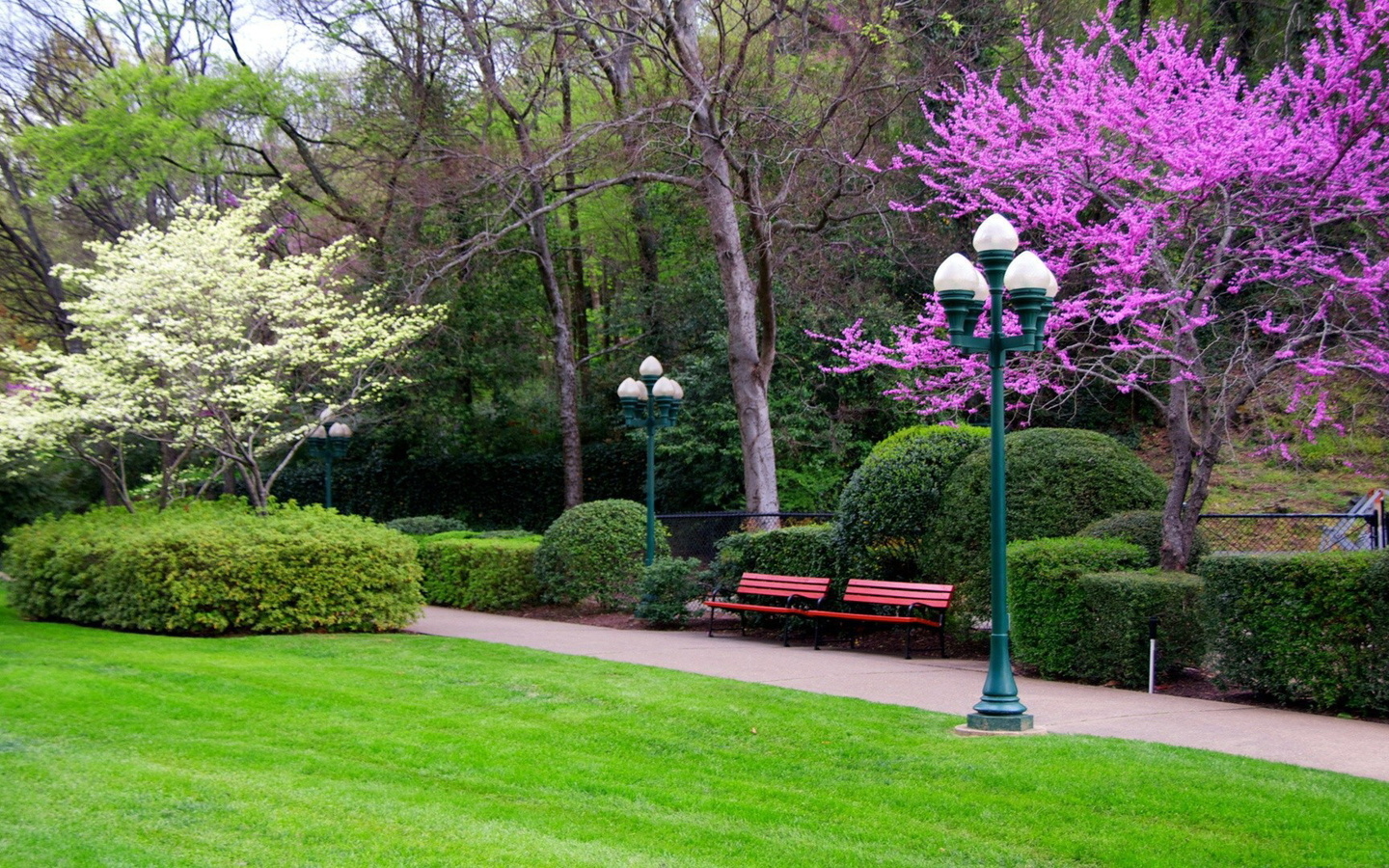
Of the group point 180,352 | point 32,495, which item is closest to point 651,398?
point 180,352

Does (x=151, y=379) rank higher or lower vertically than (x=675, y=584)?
higher

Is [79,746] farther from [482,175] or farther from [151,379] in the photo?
[482,175]

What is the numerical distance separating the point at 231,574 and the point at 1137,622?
1004cm

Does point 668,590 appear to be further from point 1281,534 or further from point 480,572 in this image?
point 1281,534

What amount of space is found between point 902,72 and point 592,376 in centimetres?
1098

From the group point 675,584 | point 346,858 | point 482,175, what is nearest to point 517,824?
point 346,858

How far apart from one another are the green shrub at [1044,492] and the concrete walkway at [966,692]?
114 cm

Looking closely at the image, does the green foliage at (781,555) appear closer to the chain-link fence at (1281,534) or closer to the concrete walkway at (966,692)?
the concrete walkway at (966,692)

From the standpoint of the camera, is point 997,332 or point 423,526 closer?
point 997,332

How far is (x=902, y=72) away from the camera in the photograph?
76.4 ft

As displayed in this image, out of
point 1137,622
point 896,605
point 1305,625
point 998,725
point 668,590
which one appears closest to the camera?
point 998,725

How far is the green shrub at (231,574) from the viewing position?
46.8 ft

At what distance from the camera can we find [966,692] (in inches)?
409

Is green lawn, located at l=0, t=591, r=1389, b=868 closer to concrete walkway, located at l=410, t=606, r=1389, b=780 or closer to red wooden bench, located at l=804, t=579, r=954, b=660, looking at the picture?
concrete walkway, located at l=410, t=606, r=1389, b=780
